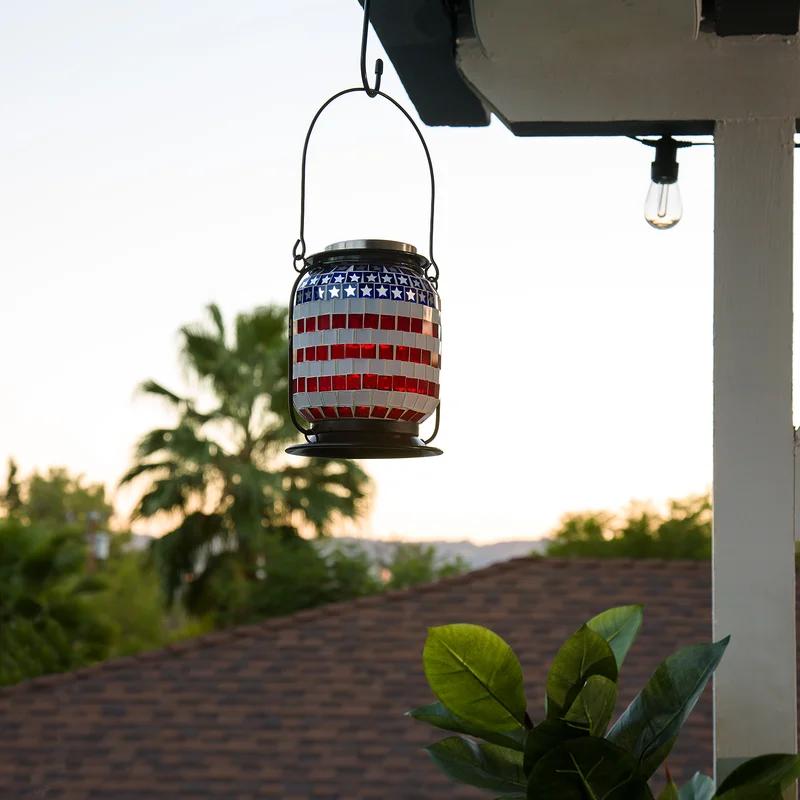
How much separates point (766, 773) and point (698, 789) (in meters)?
0.14

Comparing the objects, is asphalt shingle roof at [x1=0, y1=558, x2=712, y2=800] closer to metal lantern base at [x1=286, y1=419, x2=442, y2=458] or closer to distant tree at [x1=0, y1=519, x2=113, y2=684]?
distant tree at [x1=0, y1=519, x2=113, y2=684]

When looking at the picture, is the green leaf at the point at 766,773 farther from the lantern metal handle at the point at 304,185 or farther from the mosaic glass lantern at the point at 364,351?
the lantern metal handle at the point at 304,185

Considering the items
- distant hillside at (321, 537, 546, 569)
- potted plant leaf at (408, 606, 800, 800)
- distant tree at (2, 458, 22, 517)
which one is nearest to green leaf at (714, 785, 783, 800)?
potted plant leaf at (408, 606, 800, 800)

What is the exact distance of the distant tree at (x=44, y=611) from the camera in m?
11.2

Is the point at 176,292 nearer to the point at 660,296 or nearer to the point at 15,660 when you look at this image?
the point at 15,660

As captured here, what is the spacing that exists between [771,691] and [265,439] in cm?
1104

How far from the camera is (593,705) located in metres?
1.53

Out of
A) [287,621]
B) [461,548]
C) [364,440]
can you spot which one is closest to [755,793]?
[364,440]

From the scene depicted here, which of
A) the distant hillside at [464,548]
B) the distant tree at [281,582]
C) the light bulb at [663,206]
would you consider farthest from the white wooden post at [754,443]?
the distant tree at [281,582]

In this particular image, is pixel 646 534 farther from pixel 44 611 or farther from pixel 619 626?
pixel 619 626

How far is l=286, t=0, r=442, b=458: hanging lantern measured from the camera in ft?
4.99

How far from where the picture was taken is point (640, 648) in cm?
808

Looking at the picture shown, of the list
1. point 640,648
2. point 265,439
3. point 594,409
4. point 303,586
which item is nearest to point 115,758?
point 640,648

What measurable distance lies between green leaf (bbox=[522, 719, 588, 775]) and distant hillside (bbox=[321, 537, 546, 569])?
10.1 meters
